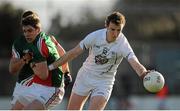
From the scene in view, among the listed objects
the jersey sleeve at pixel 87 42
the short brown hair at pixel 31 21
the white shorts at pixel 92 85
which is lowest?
the white shorts at pixel 92 85

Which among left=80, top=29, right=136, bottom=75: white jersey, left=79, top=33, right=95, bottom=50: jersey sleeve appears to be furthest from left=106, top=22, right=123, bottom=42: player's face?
left=79, top=33, right=95, bottom=50: jersey sleeve

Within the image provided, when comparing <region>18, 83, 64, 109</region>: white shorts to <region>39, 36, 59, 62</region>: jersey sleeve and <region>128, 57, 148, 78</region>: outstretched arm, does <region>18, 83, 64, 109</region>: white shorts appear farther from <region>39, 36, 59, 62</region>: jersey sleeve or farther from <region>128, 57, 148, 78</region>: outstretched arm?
<region>128, 57, 148, 78</region>: outstretched arm

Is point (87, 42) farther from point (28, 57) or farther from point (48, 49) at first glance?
point (28, 57)

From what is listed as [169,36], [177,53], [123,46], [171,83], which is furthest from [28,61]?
[169,36]

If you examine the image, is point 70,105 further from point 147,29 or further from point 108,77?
point 147,29

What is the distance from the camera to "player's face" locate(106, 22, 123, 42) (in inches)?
386

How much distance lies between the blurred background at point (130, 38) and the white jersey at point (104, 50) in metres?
10.6

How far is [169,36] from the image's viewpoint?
40969mm

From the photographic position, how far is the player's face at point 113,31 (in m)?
9.80

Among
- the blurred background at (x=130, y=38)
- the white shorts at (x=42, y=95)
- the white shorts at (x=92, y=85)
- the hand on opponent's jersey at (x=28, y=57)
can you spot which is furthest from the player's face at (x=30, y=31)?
the blurred background at (x=130, y=38)

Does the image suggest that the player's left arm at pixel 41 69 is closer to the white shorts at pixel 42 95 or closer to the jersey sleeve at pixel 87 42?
the white shorts at pixel 42 95

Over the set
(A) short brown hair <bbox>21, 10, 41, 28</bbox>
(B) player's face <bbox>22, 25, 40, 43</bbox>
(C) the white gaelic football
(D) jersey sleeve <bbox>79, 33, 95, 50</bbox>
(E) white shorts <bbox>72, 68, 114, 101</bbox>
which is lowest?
(E) white shorts <bbox>72, 68, 114, 101</bbox>

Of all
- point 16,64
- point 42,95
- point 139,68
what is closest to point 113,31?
point 139,68

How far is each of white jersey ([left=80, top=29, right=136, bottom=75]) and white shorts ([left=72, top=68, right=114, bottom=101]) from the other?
0.48 ft
